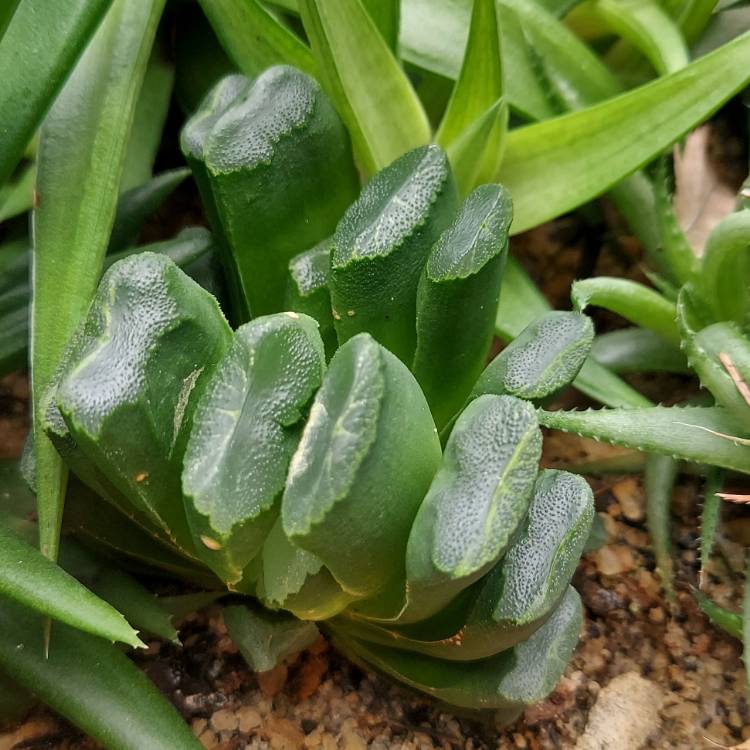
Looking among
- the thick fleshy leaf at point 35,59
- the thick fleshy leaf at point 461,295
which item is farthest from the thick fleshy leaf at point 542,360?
the thick fleshy leaf at point 35,59

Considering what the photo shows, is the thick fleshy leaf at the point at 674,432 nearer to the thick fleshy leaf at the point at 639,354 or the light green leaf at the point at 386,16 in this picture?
the thick fleshy leaf at the point at 639,354

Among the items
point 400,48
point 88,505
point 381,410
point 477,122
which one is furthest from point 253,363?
point 400,48

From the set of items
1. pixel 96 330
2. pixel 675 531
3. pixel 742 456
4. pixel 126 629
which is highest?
pixel 96 330

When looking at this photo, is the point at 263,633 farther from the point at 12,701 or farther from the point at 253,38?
the point at 253,38

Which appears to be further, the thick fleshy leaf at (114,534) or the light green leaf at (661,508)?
the light green leaf at (661,508)

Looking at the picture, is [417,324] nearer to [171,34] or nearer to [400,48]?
[400,48]

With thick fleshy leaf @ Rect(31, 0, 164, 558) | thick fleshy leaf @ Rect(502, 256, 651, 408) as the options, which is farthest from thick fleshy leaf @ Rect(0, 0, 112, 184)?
thick fleshy leaf @ Rect(502, 256, 651, 408)
